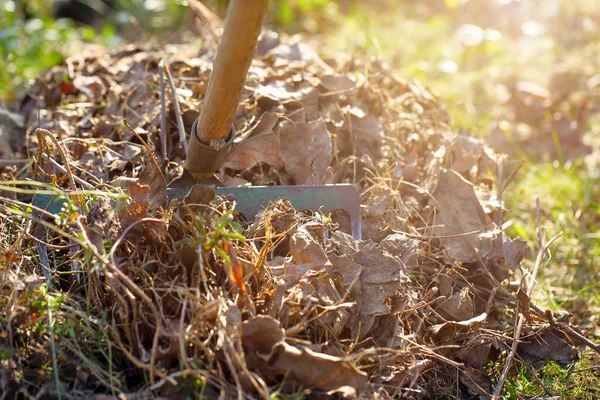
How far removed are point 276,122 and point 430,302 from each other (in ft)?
2.91

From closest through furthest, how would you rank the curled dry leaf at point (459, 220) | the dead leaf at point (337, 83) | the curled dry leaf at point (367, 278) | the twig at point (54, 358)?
the twig at point (54, 358), the curled dry leaf at point (367, 278), the curled dry leaf at point (459, 220), the dead leaf at point (337, 83)

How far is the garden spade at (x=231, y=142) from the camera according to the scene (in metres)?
1.51

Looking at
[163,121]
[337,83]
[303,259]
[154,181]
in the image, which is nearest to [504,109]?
[337,83]

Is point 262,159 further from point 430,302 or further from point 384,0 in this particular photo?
point 384,0

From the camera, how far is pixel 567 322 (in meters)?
1.85

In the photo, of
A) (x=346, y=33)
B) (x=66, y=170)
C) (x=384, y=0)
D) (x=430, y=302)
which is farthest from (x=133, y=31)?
(x=430, y=302)

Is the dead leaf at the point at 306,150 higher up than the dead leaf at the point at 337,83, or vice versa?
the dead leaf at the point at 337,83

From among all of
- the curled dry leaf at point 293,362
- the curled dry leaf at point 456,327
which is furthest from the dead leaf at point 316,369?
the curled dry leaf at point 456,327

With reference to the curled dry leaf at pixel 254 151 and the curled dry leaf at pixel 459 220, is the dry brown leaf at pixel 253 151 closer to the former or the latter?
the curled dry leaf at pixel 254 151

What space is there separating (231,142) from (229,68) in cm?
32

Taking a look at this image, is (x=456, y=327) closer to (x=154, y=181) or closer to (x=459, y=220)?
(x=459, y=220)

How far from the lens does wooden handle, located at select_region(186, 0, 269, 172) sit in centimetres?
148

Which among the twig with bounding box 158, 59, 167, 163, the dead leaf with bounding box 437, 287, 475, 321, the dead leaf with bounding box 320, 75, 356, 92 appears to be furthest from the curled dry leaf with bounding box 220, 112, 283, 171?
the dead leaf with bounding box 437, 287, 475, 321

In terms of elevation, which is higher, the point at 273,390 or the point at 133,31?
the point at 273,390
